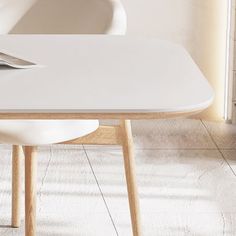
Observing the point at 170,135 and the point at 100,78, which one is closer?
the point at 100,78

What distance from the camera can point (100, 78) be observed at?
53.9 inches

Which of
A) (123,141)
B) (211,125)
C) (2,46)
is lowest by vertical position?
(211,125)

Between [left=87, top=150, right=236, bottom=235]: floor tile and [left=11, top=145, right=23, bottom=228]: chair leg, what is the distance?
0.32 m

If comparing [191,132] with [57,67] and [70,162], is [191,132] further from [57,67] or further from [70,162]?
[57,67]

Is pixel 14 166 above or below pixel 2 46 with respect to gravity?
below

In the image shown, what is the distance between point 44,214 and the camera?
7.97 ft

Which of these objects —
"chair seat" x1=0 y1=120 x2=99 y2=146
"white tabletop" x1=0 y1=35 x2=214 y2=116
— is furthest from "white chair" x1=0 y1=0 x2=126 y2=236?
"white tabletop" x1=0 y1=35 x2=214 y2=116

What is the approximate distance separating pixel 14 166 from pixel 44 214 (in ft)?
0.90

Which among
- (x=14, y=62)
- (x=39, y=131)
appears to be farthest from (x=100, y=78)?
(x=39, y=131)

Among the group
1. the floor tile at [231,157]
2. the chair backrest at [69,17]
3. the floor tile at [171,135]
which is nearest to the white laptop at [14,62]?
the chair backrest at [69,17]

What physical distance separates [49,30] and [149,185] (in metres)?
0.73

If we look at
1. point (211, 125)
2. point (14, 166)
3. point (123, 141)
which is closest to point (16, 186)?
point (14, 166)

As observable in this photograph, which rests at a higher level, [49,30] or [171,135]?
[49,30]

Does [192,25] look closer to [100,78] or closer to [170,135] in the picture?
[170,135]
